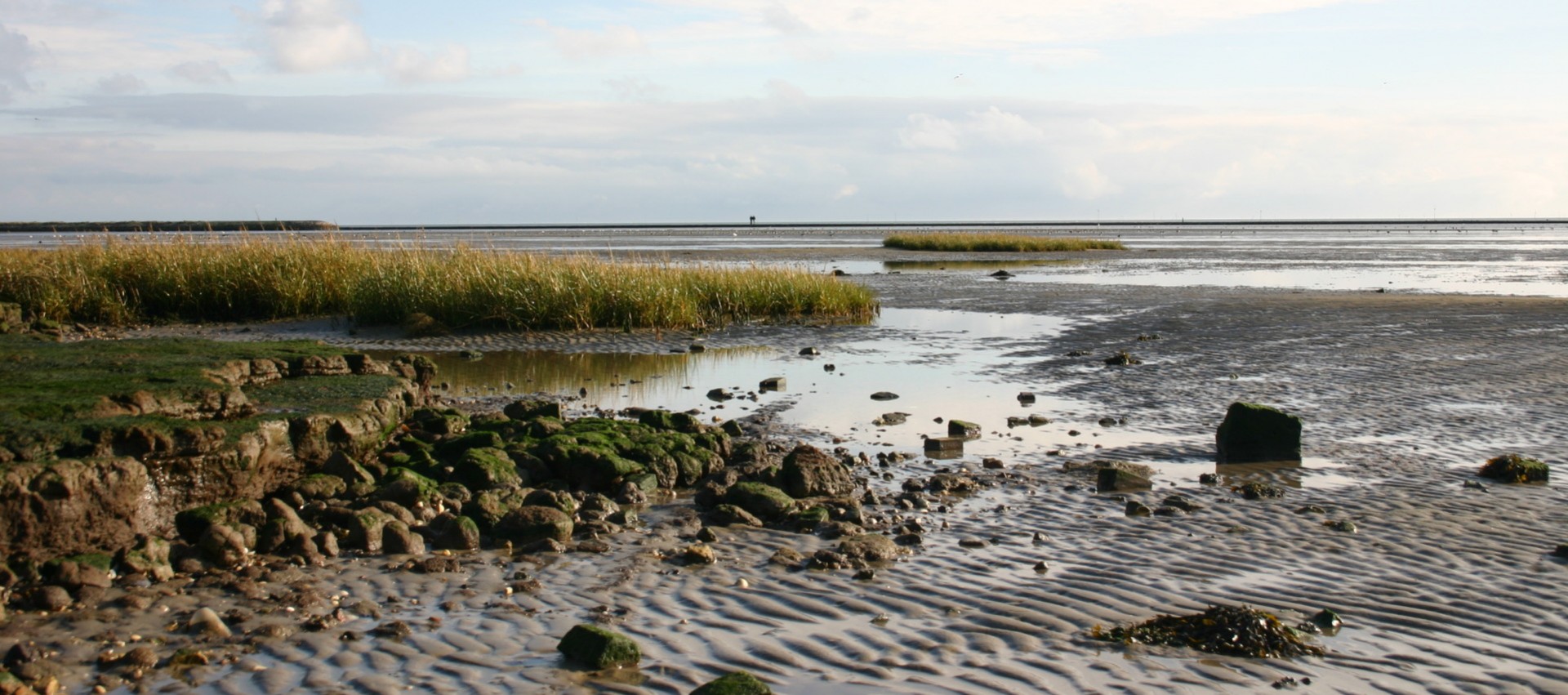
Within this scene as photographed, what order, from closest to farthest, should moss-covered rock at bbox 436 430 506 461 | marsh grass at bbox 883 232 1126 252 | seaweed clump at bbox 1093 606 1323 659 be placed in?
seaweed clump at bbox 1093 606 1323 659 → moss-covered rock at bbox 436 430 506 461 → marsh grass at bbox 883 232 1126 252

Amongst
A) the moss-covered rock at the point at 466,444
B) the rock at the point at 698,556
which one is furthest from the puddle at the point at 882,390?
the rock at the point at 698,556

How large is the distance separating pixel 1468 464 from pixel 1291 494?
5.95ft

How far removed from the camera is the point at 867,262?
4775 centimetres

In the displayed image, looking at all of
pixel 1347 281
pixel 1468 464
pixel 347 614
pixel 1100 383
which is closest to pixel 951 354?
pixel 1100 383

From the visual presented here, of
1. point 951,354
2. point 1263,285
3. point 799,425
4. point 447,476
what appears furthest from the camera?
point 1263,285

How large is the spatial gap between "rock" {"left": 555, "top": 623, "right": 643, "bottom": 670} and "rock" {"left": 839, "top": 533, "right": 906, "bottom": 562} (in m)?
1.84

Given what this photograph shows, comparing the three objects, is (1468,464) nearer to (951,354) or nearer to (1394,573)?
(1394,573)

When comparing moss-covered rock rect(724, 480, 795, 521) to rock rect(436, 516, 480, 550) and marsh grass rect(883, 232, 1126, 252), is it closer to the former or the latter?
rock rect(436, 516, 480, 550)

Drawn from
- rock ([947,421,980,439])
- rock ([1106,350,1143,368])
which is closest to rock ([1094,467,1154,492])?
rock ([947,421,980,439])

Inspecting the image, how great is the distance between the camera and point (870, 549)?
6.62 meters

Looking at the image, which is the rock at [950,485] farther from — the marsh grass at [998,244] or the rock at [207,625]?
the marsh grass at [998,244]

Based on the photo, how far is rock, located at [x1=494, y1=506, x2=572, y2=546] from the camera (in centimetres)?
688

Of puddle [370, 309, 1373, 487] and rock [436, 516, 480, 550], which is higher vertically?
rock [436, 516, 480, 550]

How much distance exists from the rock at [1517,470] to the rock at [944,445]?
3.75 meters
